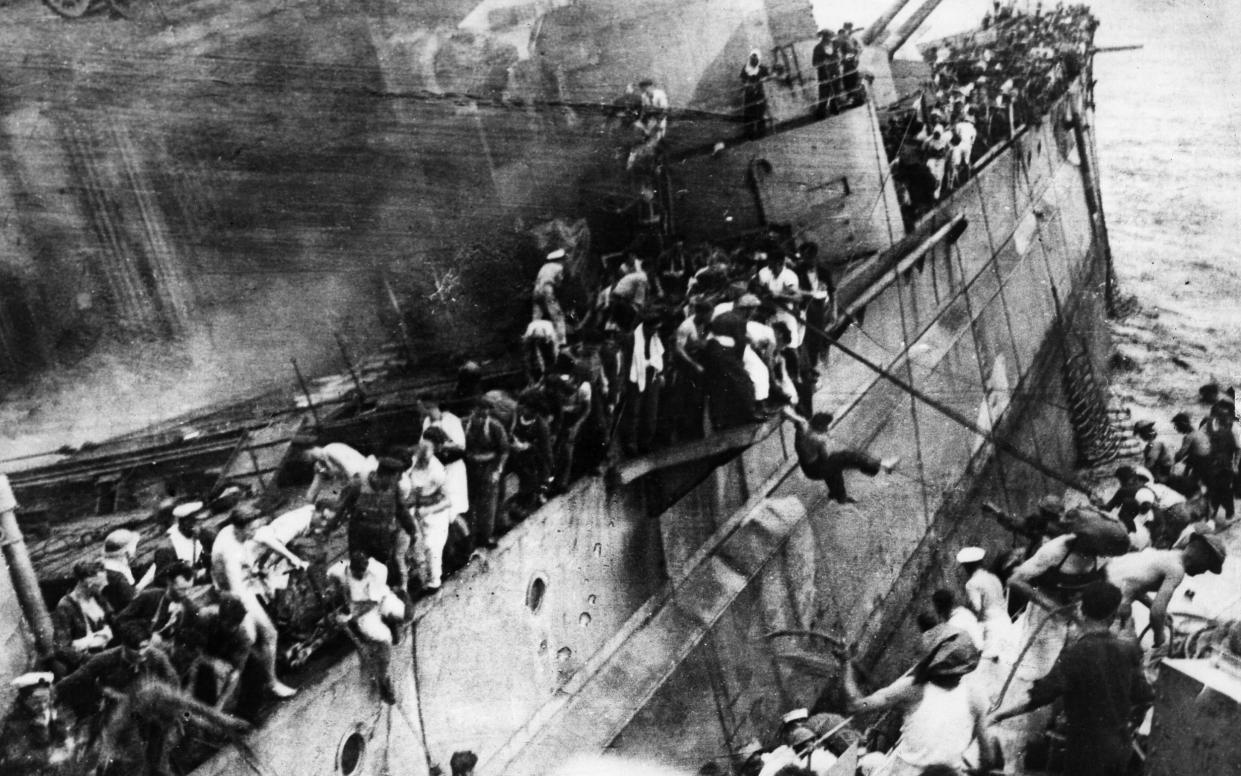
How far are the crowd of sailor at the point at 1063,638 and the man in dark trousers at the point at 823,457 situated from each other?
94cm

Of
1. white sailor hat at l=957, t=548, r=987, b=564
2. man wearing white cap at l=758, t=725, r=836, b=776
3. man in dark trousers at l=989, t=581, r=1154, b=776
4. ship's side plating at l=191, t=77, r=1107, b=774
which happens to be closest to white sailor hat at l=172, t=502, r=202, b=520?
ship's side plating at l=191, t=77, r=1107, b=774

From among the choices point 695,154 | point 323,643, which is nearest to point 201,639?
point 323,643

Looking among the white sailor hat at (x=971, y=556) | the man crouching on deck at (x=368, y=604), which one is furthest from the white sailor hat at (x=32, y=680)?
the white sailor hat at (x=971, y=556)

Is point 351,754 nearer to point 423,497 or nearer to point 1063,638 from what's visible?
point 423,497

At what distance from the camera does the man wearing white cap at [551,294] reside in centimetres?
605

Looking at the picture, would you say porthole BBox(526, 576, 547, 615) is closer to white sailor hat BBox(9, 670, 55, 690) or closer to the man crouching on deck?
the man crouching on deck

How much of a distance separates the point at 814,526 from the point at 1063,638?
1766mm

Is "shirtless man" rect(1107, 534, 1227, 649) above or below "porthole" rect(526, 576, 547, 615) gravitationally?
below

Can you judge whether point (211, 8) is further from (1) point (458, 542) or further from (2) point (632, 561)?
(2) point (632, 561)

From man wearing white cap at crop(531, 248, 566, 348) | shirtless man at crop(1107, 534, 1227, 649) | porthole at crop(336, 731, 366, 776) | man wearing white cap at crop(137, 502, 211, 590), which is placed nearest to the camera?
man wearing white cap at crop(137, 502, 211, 590)

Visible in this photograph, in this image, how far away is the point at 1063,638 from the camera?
5355 millimetres

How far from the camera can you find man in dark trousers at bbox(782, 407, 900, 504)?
633 cm

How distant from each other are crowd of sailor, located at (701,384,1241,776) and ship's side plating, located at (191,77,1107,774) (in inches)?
22.9

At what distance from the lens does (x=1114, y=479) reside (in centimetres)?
601
